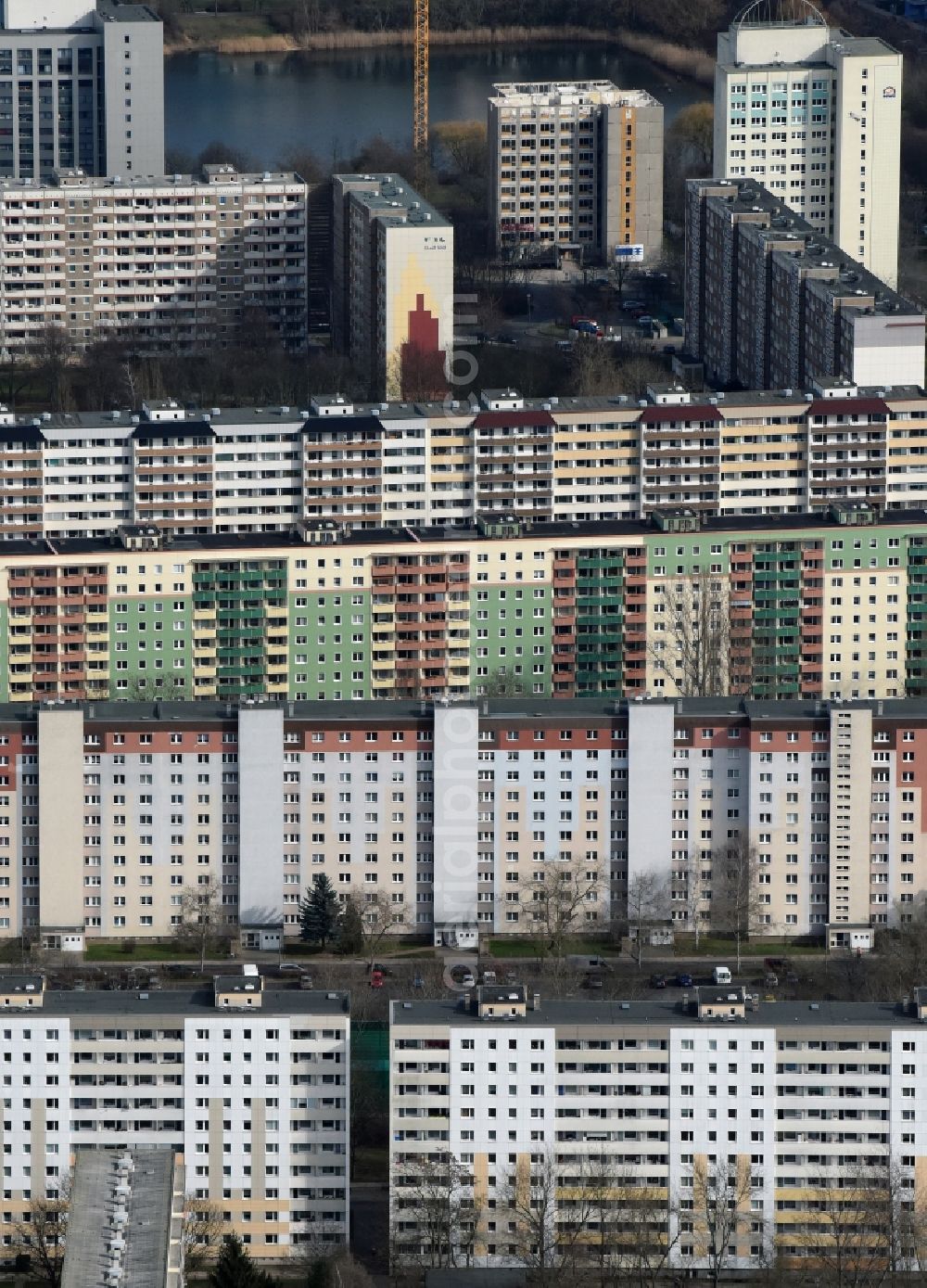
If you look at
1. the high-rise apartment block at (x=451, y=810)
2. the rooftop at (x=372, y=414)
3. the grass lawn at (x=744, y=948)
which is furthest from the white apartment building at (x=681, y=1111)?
the rooftop at (x=372, y=414)

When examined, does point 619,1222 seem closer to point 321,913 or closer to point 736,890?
point 321,913

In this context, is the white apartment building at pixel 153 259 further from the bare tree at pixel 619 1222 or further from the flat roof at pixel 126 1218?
the flat roof at pixel 126 1218

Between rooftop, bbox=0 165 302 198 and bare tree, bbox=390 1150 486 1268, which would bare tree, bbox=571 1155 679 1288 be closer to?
bare tree, bbox=390 1150 486 1268

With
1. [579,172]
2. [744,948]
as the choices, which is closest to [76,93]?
[579,172]

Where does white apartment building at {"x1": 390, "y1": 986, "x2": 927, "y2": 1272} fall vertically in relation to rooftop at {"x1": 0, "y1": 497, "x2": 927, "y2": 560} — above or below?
below

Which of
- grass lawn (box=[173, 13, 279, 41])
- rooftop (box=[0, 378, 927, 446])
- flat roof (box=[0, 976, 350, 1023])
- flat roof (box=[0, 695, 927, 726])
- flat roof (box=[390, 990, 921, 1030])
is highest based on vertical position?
grass lawn (box=[173, 13, 279, 41])

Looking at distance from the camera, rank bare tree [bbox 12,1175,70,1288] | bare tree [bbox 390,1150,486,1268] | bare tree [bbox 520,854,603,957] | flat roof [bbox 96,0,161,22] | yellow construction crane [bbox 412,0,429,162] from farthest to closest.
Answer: yellow construction crane [bbox 412,0,429,162], flat roof [bbox 96,0,161,22], bare tree [bbox 520,854,603,957], bare tree [bbox 390,1150,486,1268], bare tree [bbox 12,1175,70,1288]

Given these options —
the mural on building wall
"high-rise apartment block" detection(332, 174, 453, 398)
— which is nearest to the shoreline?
"high-rise apartment block" detection(332, 174, 453, 398)

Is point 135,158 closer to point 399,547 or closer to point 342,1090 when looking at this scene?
point 399,547

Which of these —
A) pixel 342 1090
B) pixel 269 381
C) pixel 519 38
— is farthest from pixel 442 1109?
pixel 519 38

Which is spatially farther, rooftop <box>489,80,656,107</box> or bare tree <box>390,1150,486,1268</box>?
rooftop <box>489,80,656,107</box>
